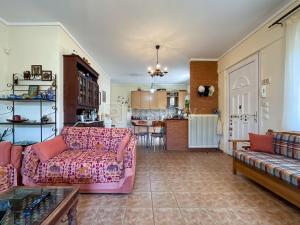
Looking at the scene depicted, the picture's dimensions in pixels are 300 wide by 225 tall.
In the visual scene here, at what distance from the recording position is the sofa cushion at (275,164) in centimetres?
228

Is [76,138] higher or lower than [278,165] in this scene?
higher

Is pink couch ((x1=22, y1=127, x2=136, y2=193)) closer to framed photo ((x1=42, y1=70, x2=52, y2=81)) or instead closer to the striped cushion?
framed photo ((x1=42, y1=70, x2=52, y2=81))

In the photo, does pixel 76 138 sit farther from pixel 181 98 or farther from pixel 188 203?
pixel 181 98

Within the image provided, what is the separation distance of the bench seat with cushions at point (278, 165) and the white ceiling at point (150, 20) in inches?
83.9

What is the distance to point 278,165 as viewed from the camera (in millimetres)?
2604

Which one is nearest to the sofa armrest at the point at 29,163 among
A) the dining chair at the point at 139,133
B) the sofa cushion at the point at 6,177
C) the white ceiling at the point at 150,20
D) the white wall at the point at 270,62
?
the sofa cushion at the point at 6,177

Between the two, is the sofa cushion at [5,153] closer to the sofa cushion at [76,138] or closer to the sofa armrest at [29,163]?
the sofa armrest at [29,163]

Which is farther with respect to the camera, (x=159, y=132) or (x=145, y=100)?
(x=145, y=100)

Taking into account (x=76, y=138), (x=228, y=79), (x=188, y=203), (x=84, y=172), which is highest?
(x=228, y=79)

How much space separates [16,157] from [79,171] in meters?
0.80

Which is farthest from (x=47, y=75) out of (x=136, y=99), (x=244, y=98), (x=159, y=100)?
(x=159, y=100)

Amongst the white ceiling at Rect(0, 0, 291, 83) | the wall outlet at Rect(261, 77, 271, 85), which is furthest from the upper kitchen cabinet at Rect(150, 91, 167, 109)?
the wall outlet at Rect(261, 77, 271, 85)

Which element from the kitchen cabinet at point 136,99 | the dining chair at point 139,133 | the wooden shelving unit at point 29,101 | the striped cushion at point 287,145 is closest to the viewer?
the striped cushion at point 287,145

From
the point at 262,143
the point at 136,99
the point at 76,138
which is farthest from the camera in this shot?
the point at 136,99
